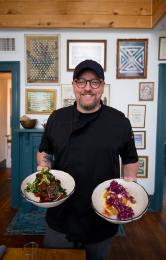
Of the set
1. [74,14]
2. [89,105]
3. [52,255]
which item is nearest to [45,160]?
[89,105]

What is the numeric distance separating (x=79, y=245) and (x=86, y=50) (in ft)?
8.71

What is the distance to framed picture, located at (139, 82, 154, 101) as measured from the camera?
3520mm

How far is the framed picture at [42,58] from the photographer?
11.4ft

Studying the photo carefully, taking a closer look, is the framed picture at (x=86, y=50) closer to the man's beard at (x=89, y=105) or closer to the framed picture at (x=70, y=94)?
the framed picture at (x=70, y=94)

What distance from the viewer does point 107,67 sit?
350 cm

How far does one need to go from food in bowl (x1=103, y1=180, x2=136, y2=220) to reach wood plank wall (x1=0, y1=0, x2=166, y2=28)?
→ 2568mm

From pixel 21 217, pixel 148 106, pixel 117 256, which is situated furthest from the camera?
pixel 148 106

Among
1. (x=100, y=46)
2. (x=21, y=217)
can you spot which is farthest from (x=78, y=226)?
(x=100, y=46)

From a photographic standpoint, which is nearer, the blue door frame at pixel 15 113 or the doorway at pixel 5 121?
the blue door frame at pixel 15 113

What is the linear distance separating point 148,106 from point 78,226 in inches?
98.9

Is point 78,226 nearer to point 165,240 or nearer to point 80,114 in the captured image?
point 80,114

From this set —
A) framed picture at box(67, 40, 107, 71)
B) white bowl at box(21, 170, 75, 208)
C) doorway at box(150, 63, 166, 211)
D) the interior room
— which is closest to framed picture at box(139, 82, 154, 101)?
the interior room

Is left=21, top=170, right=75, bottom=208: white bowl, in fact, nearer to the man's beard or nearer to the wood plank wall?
the man's beard

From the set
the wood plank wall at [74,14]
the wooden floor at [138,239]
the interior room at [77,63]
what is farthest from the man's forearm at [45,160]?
the wood plank wall at [74,14]
